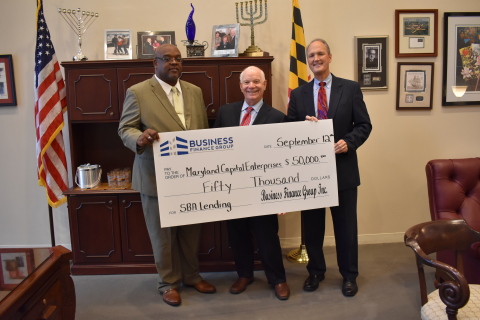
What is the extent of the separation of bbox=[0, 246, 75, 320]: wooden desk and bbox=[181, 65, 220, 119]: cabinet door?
1703 mm

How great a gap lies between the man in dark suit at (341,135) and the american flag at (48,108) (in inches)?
71.4

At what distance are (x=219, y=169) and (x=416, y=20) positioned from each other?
2.25m

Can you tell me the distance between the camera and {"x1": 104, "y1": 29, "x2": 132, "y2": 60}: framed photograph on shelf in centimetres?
311

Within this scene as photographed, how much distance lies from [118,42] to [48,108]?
746 mm

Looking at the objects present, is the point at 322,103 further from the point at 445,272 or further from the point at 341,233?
the point at 445,272

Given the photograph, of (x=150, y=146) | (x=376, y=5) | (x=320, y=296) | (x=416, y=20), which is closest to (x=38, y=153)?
(x=150, y=146)

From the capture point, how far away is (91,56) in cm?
331

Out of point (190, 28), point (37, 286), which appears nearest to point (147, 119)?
point (190, 28)

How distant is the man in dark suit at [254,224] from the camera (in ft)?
8.13

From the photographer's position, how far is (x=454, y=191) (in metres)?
2.74

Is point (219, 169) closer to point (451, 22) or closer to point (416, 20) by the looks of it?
point (416, 20)

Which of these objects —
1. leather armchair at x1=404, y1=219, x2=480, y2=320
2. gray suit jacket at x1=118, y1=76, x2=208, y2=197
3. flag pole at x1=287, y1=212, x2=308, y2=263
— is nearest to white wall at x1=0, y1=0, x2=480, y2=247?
flag pole at x1=287, y1=212, x2=308, y2=263

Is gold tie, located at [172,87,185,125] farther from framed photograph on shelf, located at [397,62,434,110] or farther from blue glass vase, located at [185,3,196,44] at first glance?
framed photograph on shelf, located at [397,62,434,110]

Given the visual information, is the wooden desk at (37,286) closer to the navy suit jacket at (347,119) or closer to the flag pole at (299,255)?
the navy suit jacket at (347,119)
